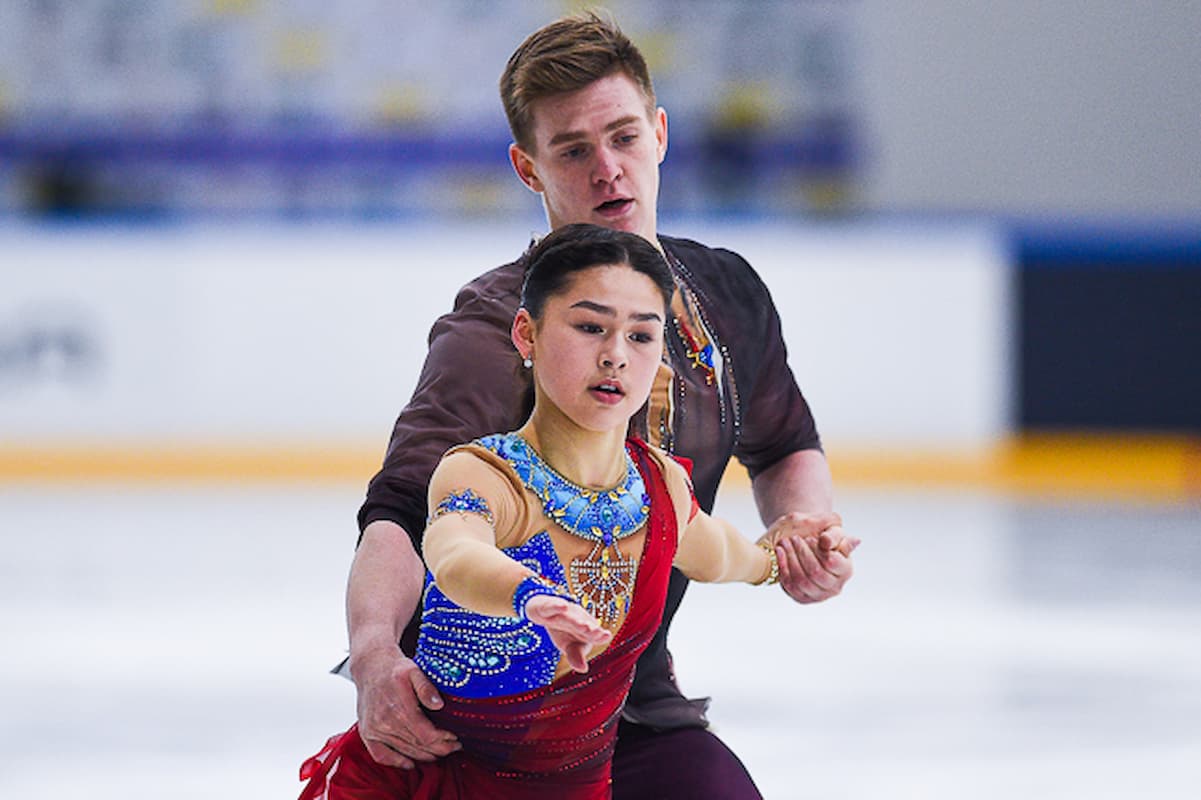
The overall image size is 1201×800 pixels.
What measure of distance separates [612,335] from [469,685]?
37 cm

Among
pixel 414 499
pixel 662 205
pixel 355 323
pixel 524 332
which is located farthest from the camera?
pixel 662 205

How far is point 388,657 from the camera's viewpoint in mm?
1943

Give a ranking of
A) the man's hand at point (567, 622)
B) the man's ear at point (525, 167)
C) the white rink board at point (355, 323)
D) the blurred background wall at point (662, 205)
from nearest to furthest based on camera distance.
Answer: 1. the man's hand at point (567, 622)
2. the man's ear at point (525, 167)
3. the white rink board at point (355, 323)
4. the blurred background wall at point (662, 205)

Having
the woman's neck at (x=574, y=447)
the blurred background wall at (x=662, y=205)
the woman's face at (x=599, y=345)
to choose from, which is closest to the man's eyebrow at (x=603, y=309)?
the woman's face at (x=599, y=345)

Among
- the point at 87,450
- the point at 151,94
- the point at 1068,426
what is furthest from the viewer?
the point at 151,94

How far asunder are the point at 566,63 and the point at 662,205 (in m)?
10.1

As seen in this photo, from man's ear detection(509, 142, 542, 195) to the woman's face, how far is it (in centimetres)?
52

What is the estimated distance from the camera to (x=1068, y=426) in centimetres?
1055

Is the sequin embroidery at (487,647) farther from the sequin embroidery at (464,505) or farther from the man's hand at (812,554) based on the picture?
the man's hand at (812,554)

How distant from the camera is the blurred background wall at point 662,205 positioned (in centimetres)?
993

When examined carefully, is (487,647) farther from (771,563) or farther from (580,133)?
(580,133)

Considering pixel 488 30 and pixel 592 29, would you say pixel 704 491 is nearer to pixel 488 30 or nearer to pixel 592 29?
pixel 592 29

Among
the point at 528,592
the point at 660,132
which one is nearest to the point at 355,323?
the point at 660,132

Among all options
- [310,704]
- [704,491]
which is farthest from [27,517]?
[704,491]
